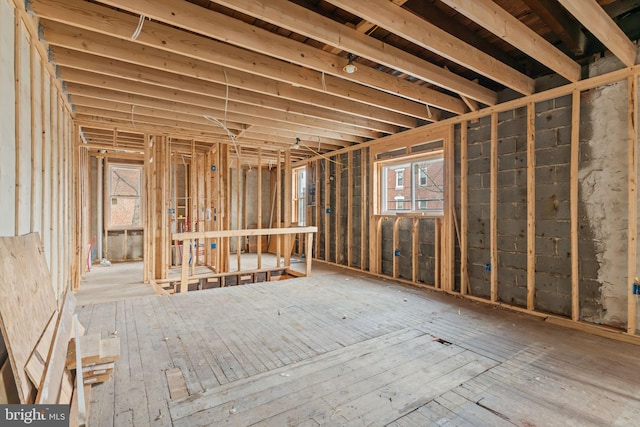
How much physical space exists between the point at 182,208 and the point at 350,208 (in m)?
4.67

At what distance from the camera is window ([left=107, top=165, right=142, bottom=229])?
7617 mm

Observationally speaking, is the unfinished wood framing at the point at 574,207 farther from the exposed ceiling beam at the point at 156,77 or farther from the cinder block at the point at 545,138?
the exposed ceiling beam at the point at 156,77

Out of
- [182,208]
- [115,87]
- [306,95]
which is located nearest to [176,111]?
[115,87]

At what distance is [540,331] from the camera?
10.9 ft

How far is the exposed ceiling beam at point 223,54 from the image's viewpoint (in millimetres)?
2438

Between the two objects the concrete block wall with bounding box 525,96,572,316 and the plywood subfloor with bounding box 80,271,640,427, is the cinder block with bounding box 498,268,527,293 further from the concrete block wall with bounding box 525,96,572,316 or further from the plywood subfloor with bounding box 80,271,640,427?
the plywood subfloor with bounding box 80,271,640,427

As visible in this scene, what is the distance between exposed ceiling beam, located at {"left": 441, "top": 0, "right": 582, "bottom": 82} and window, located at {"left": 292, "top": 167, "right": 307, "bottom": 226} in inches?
267

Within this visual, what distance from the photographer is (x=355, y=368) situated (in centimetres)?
254

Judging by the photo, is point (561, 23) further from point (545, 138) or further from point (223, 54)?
point (223, 54)

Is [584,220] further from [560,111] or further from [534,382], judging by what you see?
[534,382]

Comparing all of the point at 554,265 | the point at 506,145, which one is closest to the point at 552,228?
the point at 554,265

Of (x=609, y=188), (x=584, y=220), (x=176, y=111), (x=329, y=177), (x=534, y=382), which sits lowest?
(x=534, y=382)

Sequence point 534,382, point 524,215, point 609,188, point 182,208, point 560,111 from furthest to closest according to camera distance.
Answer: point 182,208 < point 524,215 < point 560,111 < point 609,188 < point 534,382

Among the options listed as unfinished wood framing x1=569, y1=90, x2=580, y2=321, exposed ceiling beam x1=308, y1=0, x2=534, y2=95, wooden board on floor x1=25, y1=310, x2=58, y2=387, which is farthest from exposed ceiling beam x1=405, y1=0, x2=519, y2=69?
wooden board on floor x1=25, y1=310, x2=58, y2=387
